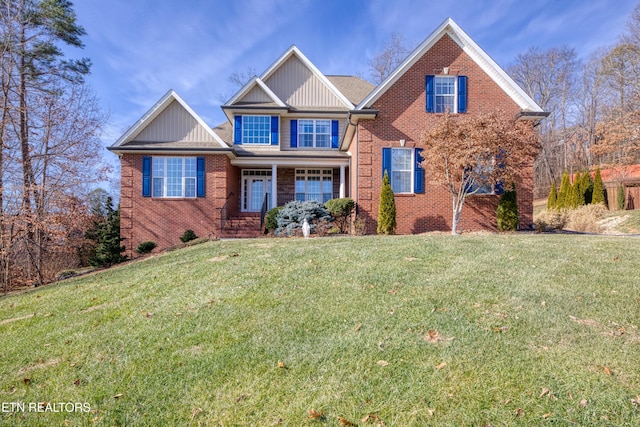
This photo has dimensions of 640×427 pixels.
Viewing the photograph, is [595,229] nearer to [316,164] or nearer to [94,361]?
[316,164]

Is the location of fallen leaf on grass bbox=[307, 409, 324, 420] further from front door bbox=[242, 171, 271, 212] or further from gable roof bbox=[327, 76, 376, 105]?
gable roof bbox=[327, 76, 376, 105]

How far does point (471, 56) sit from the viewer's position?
12.4 m

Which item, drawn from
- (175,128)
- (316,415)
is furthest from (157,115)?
(316,415)

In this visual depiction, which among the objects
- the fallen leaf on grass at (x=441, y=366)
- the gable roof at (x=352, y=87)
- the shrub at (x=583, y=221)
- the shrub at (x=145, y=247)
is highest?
the gable roof at (x=352, y=87)

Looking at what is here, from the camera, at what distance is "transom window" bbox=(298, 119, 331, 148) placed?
16109mm

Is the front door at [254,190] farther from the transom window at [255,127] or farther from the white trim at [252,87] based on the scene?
the white trim at [252,87]

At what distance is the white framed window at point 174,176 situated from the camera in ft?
46.0

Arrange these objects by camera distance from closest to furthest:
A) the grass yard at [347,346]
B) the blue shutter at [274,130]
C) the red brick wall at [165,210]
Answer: the grass yard at [347,346] < the red brick wall at [165,210] < the blue shutter at [274,130]

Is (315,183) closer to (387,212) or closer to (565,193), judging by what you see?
(387,212)

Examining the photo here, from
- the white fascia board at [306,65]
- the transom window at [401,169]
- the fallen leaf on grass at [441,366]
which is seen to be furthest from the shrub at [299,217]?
the fallen leaf on grass at [441,366]

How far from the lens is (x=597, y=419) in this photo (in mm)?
2422

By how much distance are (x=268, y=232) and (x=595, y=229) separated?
1320 centimetres

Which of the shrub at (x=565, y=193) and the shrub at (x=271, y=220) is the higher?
the shrub at (x=565, y=193)

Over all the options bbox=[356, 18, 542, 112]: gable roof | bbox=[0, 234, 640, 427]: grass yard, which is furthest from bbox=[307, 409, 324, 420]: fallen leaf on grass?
bbox=[356, 18, 542, 112]: gable roof
